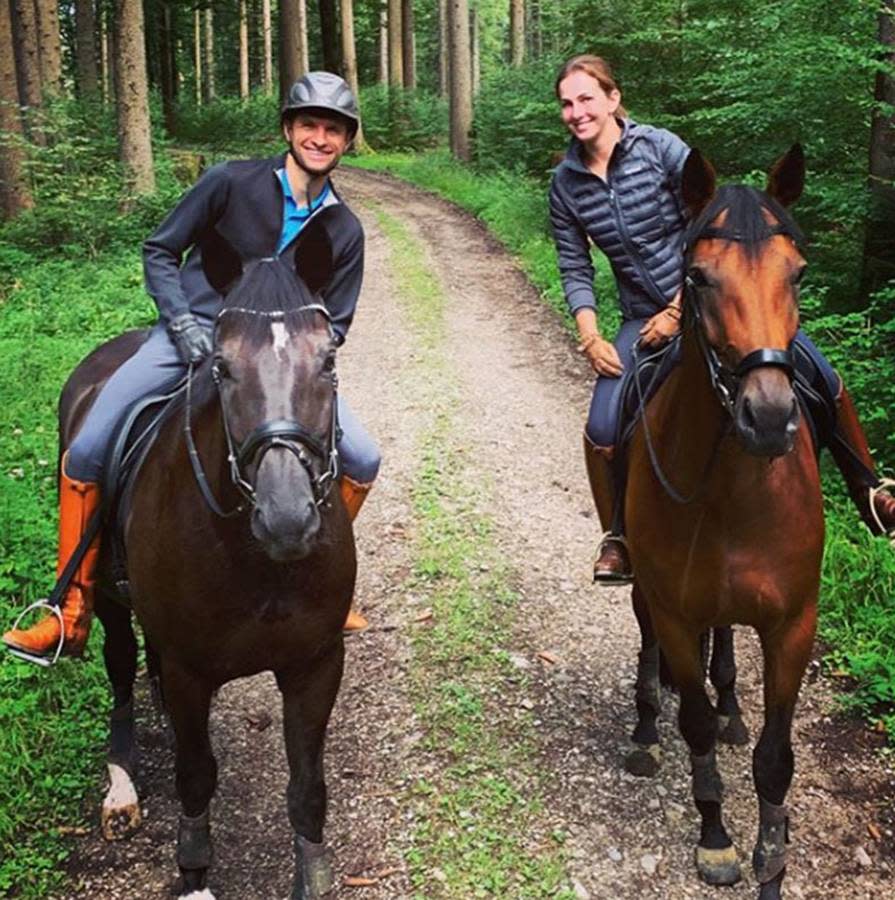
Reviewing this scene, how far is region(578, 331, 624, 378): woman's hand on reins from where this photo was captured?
4492 millimetres

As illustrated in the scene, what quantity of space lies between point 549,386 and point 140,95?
917 cm

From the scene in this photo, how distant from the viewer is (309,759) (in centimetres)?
368

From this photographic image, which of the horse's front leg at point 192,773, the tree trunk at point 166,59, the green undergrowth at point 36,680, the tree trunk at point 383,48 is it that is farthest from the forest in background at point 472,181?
the tree trunk at point 383,48

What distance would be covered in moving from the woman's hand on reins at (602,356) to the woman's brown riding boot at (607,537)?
0.38 m

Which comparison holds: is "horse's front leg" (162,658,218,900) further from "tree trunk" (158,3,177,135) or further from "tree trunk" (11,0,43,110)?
"tree trunk" (158,3,177,135)

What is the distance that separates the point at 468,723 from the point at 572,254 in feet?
8.25

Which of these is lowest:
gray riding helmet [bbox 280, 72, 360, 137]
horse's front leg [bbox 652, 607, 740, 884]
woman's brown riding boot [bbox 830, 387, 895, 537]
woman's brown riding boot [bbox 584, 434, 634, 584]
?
horse's front leg [bbox 652, 607, 740, 884]

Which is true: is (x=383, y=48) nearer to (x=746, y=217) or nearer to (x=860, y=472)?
(x=860, y=472)

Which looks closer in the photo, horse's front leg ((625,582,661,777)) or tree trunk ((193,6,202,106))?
horse's front leg ((625,582,661,777))

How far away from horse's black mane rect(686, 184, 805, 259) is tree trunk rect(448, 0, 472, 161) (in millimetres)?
22173

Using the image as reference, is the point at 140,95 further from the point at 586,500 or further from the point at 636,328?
the point at 636,328

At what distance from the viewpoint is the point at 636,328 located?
4645 mm

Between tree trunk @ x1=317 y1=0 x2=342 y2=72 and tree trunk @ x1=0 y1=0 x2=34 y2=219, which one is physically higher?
tree trunk @ x1=317 y1=0 x2=342 y2=72

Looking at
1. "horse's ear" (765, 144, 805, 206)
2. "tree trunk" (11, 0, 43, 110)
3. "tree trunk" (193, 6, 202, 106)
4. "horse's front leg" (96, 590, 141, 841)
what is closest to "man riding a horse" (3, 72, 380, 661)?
"horse's front leg" (96, 590, 141, 841)
